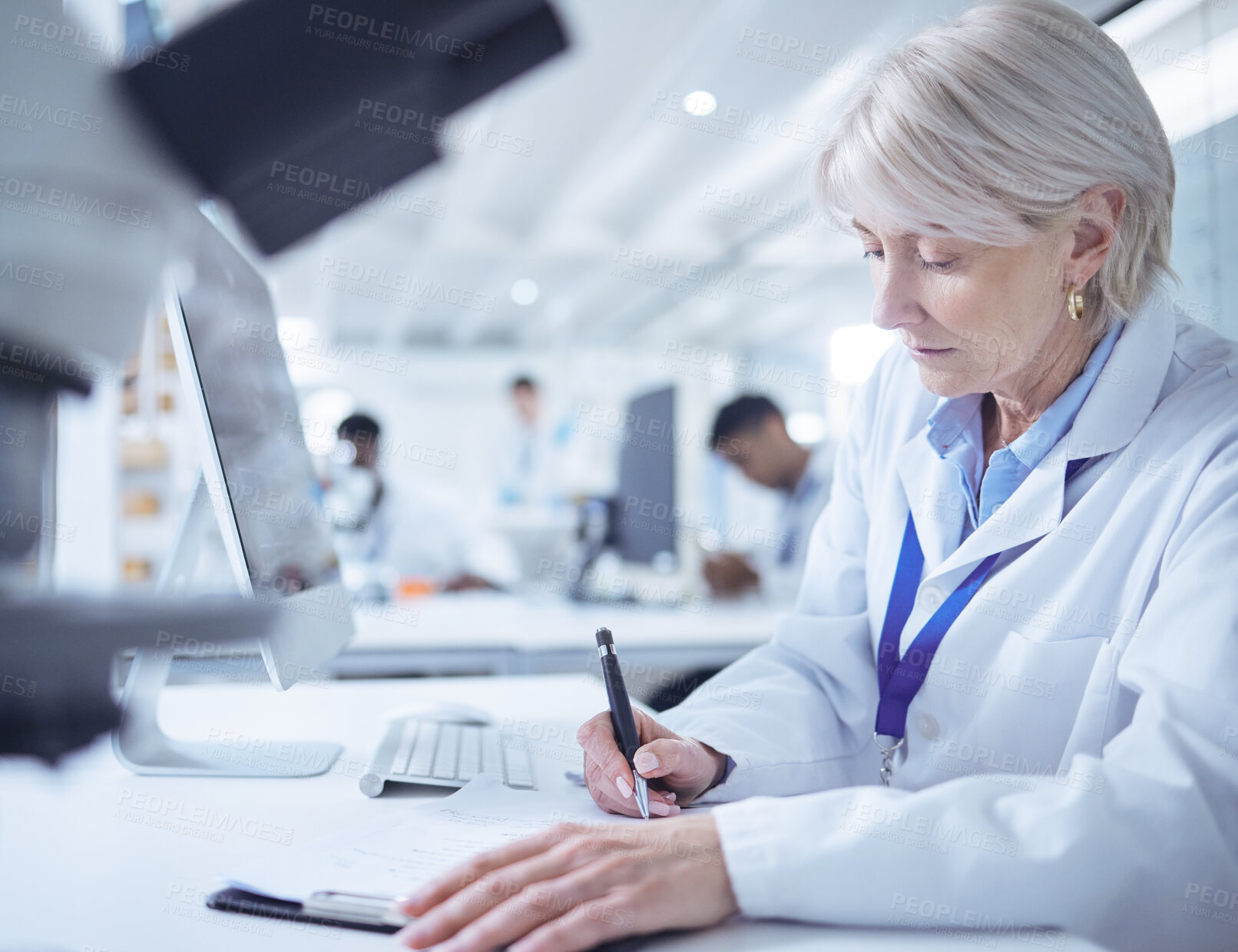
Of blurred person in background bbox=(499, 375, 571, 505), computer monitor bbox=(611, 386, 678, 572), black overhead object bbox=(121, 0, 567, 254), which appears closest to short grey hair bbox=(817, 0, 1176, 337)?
black overhead object bbox=(121, 0, 567, 254)

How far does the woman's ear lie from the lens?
106 cm

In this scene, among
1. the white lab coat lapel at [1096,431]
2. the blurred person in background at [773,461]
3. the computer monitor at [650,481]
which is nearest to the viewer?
the white lab coat lapel at [1096,431]

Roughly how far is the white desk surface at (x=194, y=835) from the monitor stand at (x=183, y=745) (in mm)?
24

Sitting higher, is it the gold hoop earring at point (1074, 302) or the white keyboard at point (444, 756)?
the gold hoop earring at point (1074, 302)

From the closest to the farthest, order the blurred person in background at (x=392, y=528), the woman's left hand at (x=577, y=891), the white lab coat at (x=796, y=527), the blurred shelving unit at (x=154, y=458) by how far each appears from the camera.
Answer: the woman's left hand at (x=577, y=891) < the white lab coat at (x=796, y=527) < the blurred person in background at (x=392, y=528) < the blurred shelving unit at (x=154, y=458)

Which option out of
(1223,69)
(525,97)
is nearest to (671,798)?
(1223,69)

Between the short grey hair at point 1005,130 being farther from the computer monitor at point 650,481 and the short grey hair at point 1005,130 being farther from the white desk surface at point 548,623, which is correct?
the computer monitor at point 650,481

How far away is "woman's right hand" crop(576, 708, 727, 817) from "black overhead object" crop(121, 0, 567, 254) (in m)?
0.74

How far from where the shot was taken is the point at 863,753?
1.21 metres

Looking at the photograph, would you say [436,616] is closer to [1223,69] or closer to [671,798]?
[671,798]

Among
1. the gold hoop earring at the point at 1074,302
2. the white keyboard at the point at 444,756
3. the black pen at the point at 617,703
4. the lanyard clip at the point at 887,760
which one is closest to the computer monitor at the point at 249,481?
the white keyboard at the point at 444,756

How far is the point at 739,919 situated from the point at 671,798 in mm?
296

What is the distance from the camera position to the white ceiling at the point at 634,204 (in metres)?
4.25

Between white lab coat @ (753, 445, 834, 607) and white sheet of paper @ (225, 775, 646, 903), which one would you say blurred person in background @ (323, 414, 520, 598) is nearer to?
white lab coat @ (753, 445, 834, 607)
